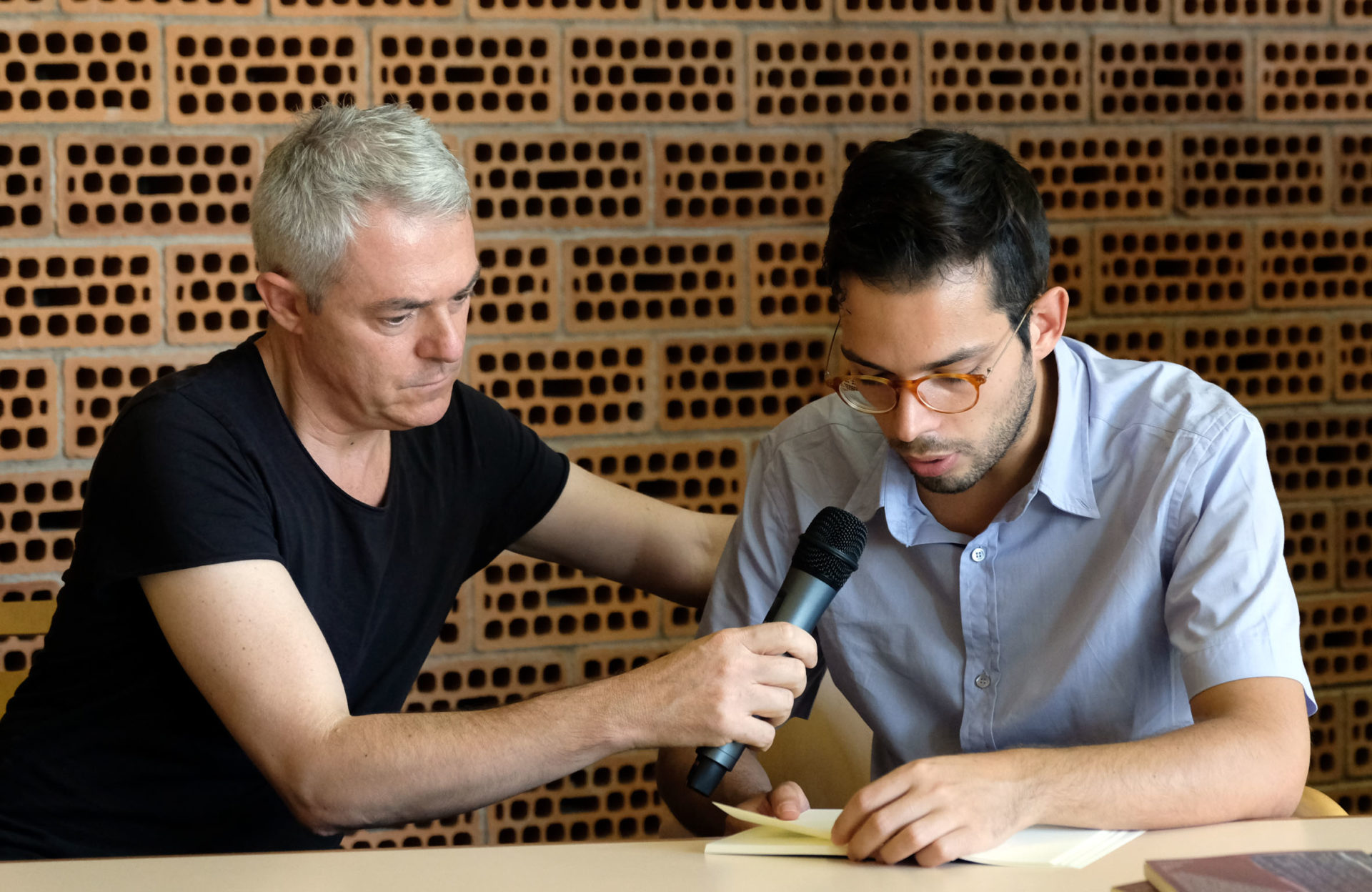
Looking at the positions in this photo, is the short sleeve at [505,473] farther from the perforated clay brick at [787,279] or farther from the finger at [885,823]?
the finger at [885,823]

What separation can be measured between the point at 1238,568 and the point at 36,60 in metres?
2.15

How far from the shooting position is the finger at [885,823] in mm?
1308

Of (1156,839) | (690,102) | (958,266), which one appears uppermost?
(690,102)

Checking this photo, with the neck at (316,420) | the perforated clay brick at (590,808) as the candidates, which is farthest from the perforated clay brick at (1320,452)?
the neck at (316,420)

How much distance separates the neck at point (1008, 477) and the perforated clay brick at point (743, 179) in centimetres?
97

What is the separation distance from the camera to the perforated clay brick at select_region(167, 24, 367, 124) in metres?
2.44

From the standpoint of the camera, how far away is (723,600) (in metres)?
1.91

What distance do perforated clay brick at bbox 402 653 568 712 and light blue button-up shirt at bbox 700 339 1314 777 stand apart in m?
0.81

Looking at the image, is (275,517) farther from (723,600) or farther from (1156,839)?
(1156,839)

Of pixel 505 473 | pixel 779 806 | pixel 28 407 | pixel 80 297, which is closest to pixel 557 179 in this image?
pixel 505 473

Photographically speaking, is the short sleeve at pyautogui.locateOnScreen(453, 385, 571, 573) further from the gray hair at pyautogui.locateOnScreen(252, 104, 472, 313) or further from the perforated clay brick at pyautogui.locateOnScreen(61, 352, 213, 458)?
the perforated clay brick at pyautogui.locateOnScreen(61, 352, 213, 458)

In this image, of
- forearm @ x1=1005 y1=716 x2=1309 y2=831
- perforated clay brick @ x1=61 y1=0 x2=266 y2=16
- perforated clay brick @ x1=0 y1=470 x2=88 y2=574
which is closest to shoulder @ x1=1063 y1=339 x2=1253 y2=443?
forearm @ x1=1005 y1=716 x2=1309 y2=831

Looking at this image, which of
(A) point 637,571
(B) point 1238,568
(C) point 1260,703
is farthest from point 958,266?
(A) point 637,571

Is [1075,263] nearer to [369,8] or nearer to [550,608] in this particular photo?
[550,608]
